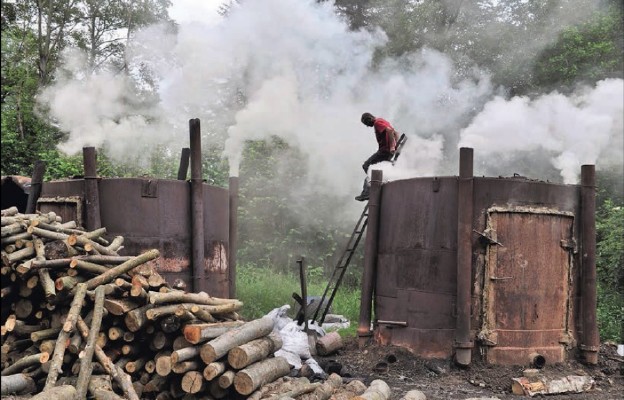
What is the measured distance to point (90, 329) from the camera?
6066 mm

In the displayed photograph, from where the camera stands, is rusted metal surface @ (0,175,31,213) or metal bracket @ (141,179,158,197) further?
rusted metal surface @ (0,175,31,213)

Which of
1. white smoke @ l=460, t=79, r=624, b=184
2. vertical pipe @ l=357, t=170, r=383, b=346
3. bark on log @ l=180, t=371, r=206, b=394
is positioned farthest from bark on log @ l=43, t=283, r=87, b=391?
white smoke @ l=460, t=79, r=624, b=184

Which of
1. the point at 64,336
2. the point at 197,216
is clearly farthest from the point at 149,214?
the point at 64,336

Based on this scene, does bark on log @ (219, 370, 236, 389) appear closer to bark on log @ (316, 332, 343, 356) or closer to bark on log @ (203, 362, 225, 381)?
bark on log @ (203, 362, 225, 381)

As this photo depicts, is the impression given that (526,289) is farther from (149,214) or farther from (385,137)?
(149,214)

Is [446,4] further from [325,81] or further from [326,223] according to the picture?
[326,223]

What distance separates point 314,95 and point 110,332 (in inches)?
534

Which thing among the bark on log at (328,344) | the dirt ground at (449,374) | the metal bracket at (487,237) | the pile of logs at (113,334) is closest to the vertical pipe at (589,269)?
the dirt ground at (449,374)

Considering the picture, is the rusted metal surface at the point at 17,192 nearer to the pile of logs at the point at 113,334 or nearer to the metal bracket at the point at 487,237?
the pile of logs at the point at 113,334

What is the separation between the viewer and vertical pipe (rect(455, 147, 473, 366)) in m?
9.04

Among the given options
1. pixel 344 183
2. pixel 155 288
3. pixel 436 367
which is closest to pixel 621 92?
pixel 344 183

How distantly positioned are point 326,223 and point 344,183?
78.4 inches

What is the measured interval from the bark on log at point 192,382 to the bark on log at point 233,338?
6.8 inches

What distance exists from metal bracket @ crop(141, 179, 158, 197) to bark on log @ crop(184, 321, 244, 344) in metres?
3.45
